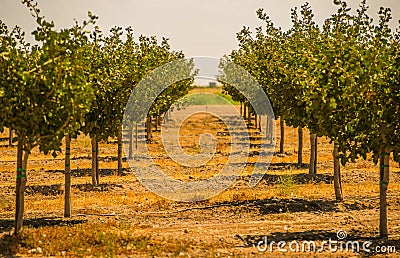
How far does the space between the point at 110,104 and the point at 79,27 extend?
14.9 ft

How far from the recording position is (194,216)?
15.1 metres

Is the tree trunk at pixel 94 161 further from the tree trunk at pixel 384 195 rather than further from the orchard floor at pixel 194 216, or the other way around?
the tree trunk at pixel 384 195

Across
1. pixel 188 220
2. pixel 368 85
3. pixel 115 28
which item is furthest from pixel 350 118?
pixel 115 28

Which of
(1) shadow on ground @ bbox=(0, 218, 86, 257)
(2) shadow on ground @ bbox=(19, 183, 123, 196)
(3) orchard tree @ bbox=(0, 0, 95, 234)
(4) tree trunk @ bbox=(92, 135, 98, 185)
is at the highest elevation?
(3) orchard tree @ bbox=(0, 0, 95, 234)

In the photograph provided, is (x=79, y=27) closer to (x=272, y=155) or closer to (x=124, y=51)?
(x=124, y=51)

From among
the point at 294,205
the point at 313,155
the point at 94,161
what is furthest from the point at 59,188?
the point at 313,155

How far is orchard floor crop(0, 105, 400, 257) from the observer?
1123cm

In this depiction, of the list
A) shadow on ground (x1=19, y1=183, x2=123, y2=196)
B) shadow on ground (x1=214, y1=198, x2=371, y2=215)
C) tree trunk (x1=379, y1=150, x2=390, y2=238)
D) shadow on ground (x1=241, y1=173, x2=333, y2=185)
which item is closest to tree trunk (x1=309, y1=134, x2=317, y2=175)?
shadow on ground (x1=241, y1=173, x2=333, y2=185)

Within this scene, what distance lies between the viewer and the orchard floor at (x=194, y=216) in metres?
11.2

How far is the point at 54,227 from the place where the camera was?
1277cm

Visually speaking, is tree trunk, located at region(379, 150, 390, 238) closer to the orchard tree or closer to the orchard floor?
the orchard floor

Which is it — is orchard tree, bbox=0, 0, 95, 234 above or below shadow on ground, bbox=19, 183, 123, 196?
above

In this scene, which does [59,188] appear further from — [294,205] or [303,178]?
[303,178]

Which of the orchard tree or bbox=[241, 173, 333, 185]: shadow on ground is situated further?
bbox=[241, 173, 333, 185]: shadow on ground
